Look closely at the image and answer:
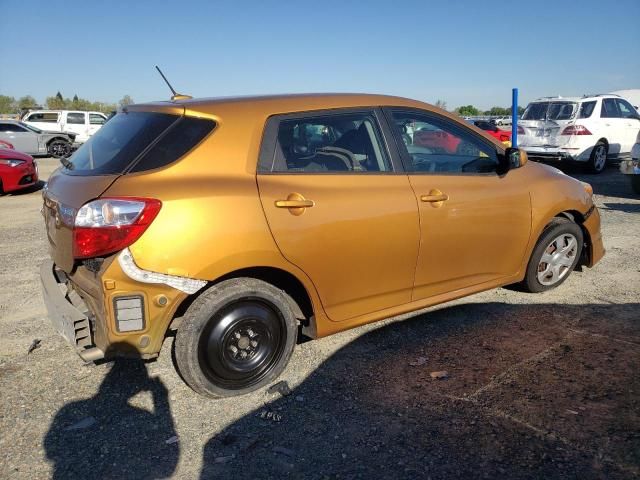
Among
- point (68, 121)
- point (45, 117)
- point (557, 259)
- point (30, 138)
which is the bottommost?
point (557, 259)

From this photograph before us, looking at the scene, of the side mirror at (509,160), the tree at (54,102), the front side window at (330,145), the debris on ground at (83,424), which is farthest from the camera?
the tree at (54,102)

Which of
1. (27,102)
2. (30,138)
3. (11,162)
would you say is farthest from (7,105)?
(11,162)

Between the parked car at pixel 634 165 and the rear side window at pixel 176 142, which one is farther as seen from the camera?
the parked car at pixel 634 165

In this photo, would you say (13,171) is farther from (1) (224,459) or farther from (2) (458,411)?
(2) (458,411)

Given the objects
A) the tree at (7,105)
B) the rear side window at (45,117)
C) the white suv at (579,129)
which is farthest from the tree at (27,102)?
the white suv at (579,129)

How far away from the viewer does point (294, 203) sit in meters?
2.86

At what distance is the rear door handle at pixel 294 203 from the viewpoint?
2832mm

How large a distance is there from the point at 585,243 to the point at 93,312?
13.7 feet

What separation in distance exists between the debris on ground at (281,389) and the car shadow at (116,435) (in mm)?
604

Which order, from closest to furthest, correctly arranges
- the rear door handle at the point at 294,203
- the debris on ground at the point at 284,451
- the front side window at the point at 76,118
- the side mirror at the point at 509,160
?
1. the debris on ground at the point at 284,451
2. the rear door handle at the point at 294,203
3. the side mirror at the point at 509,160
4. the front side window at the point at 76,118

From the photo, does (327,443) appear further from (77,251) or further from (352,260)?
(77,251)

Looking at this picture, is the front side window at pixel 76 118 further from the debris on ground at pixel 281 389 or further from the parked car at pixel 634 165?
the debris on ground at pixel 281 389

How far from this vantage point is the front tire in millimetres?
2766

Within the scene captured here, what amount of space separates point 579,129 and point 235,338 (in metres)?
11.5
